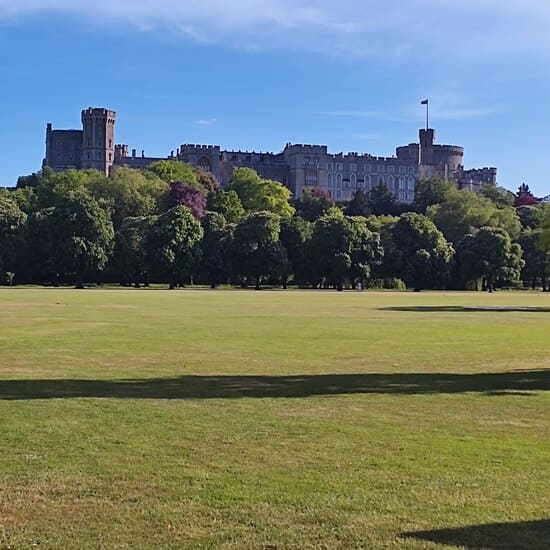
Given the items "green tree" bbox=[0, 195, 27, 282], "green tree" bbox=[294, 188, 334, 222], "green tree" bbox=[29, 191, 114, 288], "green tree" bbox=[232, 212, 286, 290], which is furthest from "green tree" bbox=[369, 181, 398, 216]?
"green tree" bbox=[0, 195, 27, 282]

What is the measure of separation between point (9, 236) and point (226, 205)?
37.5 m

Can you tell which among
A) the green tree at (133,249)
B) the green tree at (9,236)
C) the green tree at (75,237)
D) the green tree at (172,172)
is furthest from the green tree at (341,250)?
the green tree at (172,172)

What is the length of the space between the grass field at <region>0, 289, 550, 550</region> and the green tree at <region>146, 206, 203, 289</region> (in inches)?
2679

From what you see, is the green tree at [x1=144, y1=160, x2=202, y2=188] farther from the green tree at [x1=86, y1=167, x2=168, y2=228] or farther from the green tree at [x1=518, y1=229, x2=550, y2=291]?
the green tree at [x1=518, y1=229, x2=550, y2=291]

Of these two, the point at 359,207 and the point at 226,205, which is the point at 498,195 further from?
the point at 226,205

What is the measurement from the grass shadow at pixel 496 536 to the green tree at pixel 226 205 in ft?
364

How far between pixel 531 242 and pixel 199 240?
4127 cm

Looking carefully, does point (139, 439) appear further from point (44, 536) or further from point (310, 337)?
point (310, 337)

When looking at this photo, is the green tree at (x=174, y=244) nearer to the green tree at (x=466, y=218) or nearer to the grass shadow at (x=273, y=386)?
the green tree at (x=466, y=218)

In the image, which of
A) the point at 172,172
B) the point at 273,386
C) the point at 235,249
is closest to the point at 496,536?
the point at 273,386

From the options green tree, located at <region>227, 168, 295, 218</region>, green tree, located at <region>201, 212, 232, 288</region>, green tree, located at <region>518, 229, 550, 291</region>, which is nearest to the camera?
green tree, located at <region>201, 212, 232, 288</region>

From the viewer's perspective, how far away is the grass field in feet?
23.0

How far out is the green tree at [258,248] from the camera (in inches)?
3701

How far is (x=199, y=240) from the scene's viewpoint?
3706 inches
